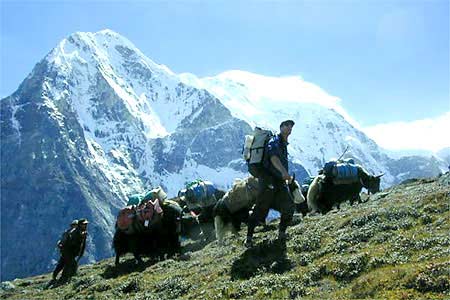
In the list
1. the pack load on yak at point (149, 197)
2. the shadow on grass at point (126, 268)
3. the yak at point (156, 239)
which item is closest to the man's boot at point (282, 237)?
the shadow on grass at point (126, 268)

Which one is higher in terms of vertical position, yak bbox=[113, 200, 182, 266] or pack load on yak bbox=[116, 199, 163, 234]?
pack load on yak bbox=[116, 199, 163, 234]

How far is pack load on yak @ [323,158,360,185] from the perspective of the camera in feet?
89.2

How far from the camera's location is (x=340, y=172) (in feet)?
89.8

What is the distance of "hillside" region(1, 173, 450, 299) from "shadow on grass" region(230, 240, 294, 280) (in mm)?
24

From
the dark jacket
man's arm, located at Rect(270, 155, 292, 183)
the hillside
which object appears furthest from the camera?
the dark jacket

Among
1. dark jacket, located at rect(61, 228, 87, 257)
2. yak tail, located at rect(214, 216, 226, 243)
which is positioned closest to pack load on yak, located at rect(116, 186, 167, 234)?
yak tail, located at rect(214, 216, 226, 243)

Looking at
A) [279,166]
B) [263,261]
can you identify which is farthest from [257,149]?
[263,261]

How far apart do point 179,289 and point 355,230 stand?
4.88m

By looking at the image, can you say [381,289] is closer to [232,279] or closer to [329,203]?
[232,279]

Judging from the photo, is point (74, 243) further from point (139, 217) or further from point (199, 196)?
point (199, 196)

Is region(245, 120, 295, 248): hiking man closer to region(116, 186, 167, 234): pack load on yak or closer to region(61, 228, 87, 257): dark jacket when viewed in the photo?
region(116, 186, 167, 234): pack load on yak

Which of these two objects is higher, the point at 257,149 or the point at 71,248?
the point at 257,149

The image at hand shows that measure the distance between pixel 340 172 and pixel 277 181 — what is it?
12177mm

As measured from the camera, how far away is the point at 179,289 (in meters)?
14.3
